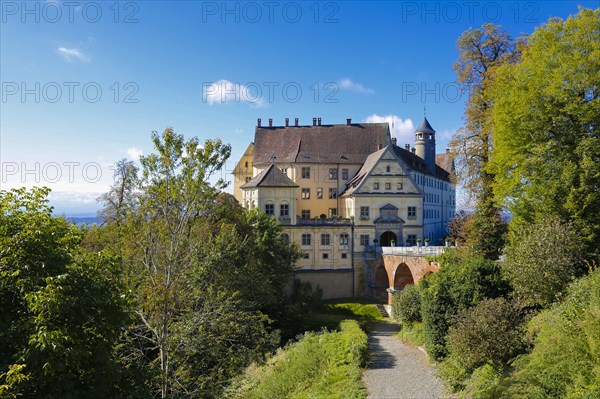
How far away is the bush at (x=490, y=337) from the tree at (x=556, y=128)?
4.85 meters

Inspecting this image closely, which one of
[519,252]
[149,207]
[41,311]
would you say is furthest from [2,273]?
[519,252]

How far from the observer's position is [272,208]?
43.8 meters

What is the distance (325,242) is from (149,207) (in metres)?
31.4

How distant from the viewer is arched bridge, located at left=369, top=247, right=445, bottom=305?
34.0 meters

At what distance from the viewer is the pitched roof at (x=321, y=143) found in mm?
49688

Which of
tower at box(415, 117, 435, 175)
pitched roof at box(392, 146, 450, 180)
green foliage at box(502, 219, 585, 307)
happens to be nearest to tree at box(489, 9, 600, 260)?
green foliage at box(502, 219, 585, 307)

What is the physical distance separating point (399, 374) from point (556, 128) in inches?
477

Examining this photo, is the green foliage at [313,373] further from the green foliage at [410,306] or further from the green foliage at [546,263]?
the green foliage at [546,263]

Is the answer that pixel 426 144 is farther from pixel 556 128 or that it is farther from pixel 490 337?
pixel 490 337

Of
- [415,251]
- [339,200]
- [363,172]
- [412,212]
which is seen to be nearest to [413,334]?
[415,251]

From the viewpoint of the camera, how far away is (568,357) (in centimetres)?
1157

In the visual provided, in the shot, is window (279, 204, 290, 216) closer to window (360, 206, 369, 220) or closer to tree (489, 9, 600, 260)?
window (360, 206, 369, 220)

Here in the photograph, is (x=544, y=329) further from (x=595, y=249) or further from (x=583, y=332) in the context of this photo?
(x=595, y=249)

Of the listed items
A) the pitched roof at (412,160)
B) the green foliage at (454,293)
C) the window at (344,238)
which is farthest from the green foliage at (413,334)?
the pitched roof at (412,160)
